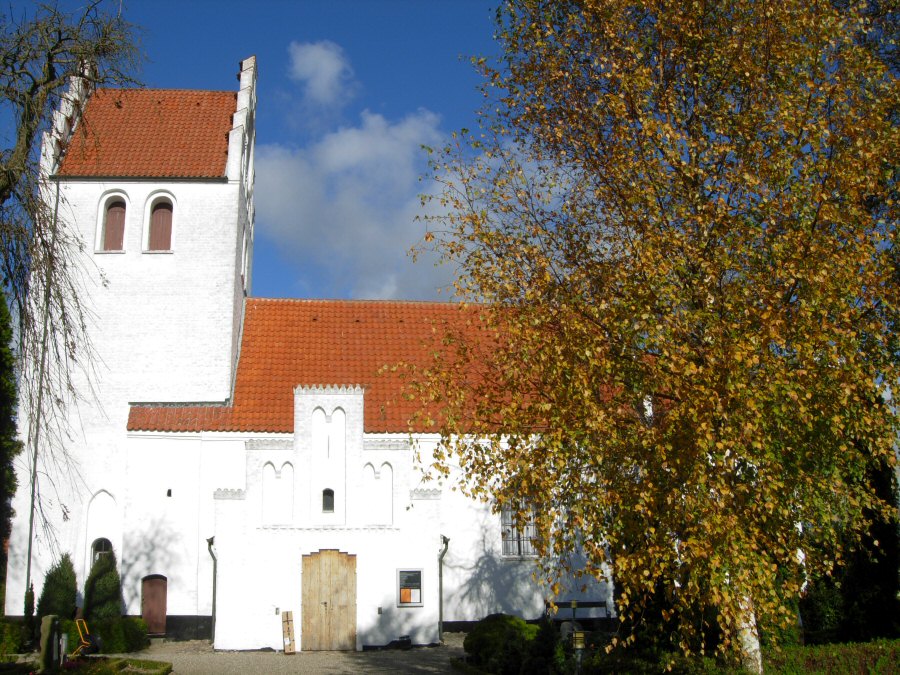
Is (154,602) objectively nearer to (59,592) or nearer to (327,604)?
(59,592)

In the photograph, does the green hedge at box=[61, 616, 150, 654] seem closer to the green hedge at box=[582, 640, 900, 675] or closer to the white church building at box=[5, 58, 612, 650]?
the white church building at box=[5, 58, 612, 650]

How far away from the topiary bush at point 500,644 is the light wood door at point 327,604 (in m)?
3.29

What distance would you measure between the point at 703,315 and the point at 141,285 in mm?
17146

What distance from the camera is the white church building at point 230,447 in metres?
18.4

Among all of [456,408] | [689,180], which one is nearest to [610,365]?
[456,408]

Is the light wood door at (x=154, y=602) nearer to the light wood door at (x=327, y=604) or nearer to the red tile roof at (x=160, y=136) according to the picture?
the light wood door at (x=327, y=604)

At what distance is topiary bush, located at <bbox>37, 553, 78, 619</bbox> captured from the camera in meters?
18.4

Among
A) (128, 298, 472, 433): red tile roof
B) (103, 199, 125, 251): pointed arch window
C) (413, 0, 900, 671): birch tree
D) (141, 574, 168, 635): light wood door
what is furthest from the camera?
(103, 199, 125, 251): pointed arch window

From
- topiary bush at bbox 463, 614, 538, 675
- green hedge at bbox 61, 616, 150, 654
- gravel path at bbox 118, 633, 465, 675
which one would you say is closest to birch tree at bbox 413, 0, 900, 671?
topiary bush at bbox 463, 614, 538, 675

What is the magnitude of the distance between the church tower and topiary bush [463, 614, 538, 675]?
8894mm

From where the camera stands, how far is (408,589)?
18.6 metres

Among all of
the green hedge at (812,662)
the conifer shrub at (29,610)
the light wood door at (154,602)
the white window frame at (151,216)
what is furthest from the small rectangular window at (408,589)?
the white window frame at (151,216)

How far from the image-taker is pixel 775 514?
8523mm

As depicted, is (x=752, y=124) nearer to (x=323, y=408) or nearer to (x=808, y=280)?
(x=808, y=280)
